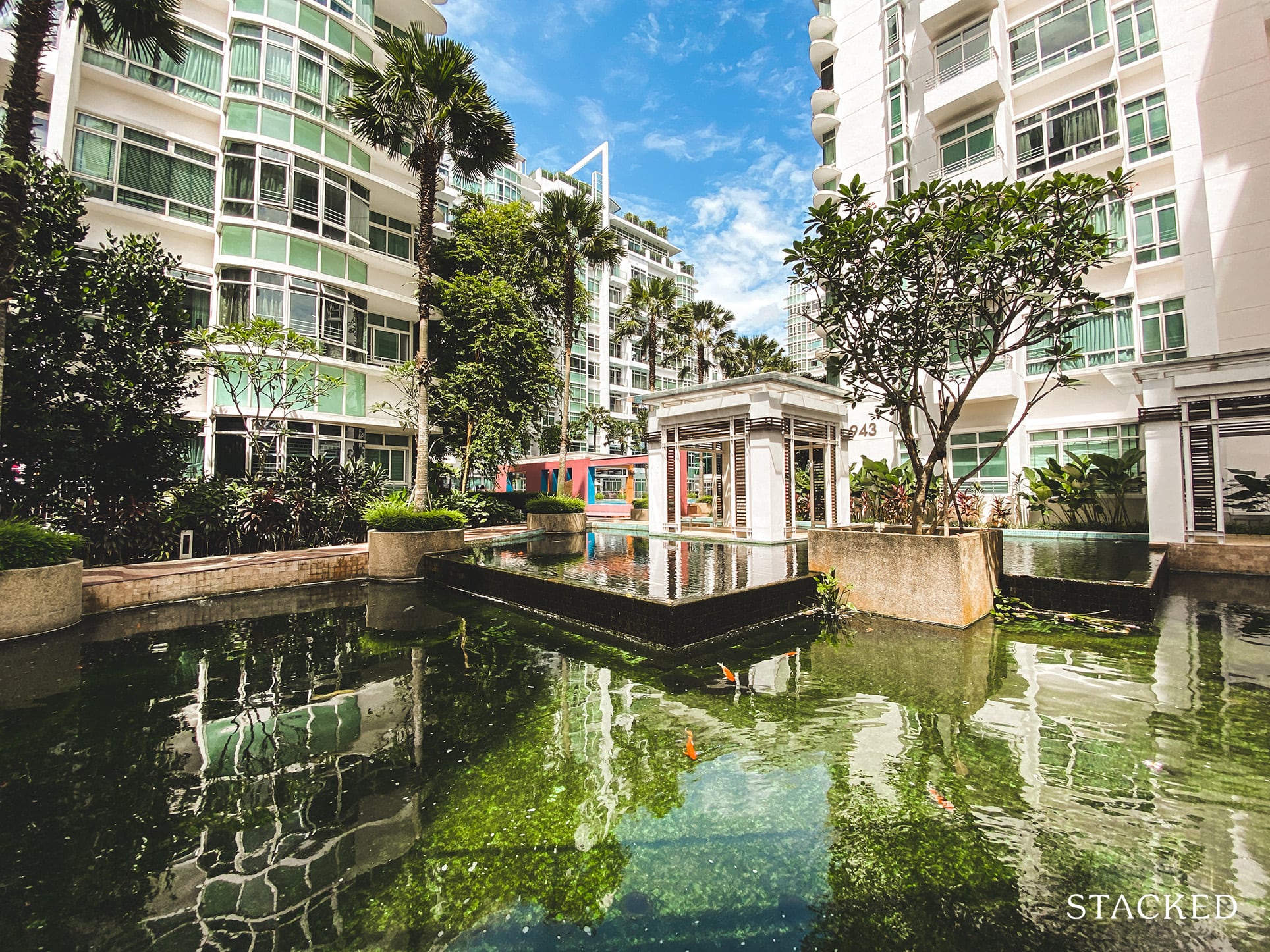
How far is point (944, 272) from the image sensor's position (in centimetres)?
717

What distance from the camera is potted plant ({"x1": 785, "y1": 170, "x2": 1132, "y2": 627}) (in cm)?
655


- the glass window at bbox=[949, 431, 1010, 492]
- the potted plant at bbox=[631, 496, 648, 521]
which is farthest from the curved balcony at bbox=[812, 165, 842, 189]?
the potted plant at bbox=[631, 496, 648, 521]

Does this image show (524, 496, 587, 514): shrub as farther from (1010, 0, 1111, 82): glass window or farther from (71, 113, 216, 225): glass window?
(1010, 0, 1111, 82): glass window

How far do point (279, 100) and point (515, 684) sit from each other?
2071cm

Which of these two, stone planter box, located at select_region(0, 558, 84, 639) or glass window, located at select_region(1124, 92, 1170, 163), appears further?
glass window, located at select_region(1124, 92, 1170, 163)

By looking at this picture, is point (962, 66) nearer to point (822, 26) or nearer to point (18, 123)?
point (822, 26)

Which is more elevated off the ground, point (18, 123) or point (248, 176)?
point (248, 176)

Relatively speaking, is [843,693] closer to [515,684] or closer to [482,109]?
[515,684]

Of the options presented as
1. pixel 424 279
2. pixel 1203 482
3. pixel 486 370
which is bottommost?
pixel 1203 482

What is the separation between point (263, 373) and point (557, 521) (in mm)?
9897

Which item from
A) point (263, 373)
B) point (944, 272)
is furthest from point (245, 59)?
point (944, 272)

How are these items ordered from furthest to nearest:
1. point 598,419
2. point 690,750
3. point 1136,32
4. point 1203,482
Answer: point 598,419 < point 1136,32 < point 1203,482 < point 690,750

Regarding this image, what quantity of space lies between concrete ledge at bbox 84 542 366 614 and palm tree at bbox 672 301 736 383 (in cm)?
2311

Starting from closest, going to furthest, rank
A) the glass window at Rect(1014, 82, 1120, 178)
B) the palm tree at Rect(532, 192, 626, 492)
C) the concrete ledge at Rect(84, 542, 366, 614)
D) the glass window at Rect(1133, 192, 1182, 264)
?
the concrete ledge at Rect(84, 542, 366, 614)
the glass window at Rect(1133, 192, 1182, 264)
the glass window at Rect(1014, 82, 1120, 178)
the palm tree at Rect(532, 192, 626, 492)
